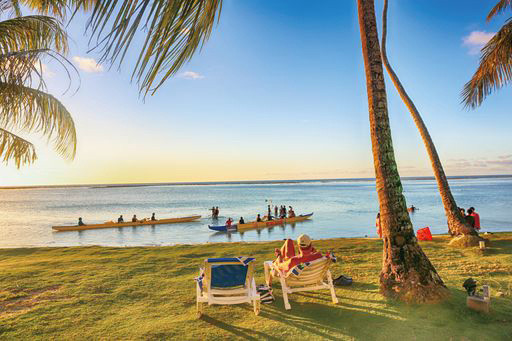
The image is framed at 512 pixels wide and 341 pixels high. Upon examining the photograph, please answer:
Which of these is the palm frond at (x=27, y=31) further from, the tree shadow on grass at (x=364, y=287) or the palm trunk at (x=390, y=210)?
the tree shadow on grass at (x=364, y=287)

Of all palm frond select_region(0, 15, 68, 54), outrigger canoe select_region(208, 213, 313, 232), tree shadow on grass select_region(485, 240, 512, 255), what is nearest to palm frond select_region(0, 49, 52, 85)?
palm frond select_region(0, 15, 68, 54)

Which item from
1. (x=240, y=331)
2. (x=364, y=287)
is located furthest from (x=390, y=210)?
(x=240, y=331)

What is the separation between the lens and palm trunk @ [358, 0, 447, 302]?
5.52 metres

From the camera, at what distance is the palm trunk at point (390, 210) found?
18.1ft

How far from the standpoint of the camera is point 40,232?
3142 cm

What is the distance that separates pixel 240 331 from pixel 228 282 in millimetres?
845

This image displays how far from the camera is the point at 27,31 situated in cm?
533

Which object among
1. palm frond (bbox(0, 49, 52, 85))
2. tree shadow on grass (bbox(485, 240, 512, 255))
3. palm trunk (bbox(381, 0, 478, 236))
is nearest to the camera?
palm frond (bbox(0, 49, 52, 85))

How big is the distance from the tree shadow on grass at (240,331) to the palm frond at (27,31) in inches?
207

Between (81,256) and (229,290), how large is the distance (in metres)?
8.04

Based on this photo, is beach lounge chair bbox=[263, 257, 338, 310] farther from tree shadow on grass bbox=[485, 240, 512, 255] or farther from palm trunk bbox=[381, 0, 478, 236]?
palm trunk bbox=[381, 0, 478, 236]

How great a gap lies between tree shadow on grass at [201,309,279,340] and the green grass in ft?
0.05

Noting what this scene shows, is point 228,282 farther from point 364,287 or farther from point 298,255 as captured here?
point 364,287

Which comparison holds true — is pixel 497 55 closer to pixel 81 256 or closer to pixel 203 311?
pixel 203 311
